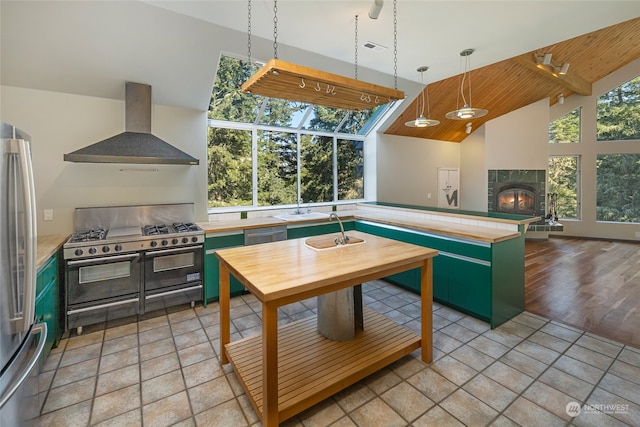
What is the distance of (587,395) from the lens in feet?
6.34

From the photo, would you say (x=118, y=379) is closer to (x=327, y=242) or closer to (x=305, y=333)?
(x=305, y=333)

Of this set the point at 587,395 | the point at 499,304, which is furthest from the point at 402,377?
the point at 499,304

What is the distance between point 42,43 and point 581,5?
4.79 m

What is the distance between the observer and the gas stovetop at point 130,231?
2.77 metres

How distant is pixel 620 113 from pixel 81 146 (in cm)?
1001

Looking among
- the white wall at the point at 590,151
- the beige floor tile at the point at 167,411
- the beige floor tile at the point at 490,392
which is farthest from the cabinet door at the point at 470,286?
the white wall at the point at 590,151

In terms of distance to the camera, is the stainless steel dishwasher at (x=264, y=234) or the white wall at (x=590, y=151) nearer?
the stainless steel dishwasher at (x=264, y=234)

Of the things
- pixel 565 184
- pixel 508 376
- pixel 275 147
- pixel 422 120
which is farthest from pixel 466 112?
pixel 565 184

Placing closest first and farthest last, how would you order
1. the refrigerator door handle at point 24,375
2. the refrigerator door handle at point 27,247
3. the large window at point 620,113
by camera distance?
1. the refrigerator door handle at point 24,375
2. the refrigerator door handle at point 27,247
3. the large window at point 620,113

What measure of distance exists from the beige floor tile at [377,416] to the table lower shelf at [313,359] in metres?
0.17

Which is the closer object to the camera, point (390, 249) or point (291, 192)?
point (390, 249)

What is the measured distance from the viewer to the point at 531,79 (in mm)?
5531

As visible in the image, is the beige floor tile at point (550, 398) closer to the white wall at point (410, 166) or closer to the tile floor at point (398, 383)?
the tile floor at point (398, 383)

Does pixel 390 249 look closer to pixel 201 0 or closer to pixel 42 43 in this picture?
pixel 201 0
